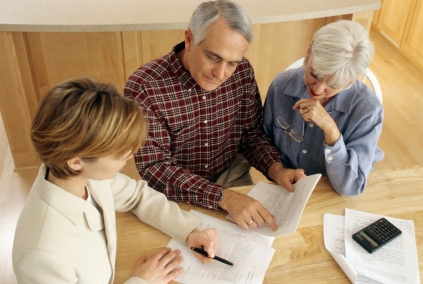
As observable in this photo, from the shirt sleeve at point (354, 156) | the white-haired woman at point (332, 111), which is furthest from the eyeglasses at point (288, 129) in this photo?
the shirt sleeve at point (354, 156)

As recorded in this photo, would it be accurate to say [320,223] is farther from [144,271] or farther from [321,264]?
[144,271]

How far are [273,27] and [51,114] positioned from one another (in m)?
2.08

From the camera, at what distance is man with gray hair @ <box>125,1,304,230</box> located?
1.26 m

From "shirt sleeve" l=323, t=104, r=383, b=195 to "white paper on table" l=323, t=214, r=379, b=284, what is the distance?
4.7 inches

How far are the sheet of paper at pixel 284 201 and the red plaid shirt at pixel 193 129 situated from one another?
5.8 inches

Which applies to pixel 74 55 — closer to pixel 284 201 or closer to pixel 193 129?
pixel 193 129

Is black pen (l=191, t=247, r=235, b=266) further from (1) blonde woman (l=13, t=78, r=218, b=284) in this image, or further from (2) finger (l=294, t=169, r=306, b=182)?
(2) finger (l=294, t=169, r=306, b=182)

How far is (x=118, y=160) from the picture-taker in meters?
0.98

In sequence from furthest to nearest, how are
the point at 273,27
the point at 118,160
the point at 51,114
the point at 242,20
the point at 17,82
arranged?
the point at 273,27, the point at 17,82, the point at 242,20, the point at 118,160, the point at 51,114

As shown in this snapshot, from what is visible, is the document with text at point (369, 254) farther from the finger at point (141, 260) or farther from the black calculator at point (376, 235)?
the finger at point (141, 260)

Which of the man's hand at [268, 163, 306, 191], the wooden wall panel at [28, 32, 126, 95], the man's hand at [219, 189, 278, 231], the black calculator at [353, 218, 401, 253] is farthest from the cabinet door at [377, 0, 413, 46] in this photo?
the man's hand at [219, 189, 278, 231]

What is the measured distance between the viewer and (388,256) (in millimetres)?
1159

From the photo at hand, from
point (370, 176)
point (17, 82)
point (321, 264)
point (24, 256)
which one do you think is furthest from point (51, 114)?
point (17, 82)

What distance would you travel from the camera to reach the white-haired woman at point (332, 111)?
4.29 ft
